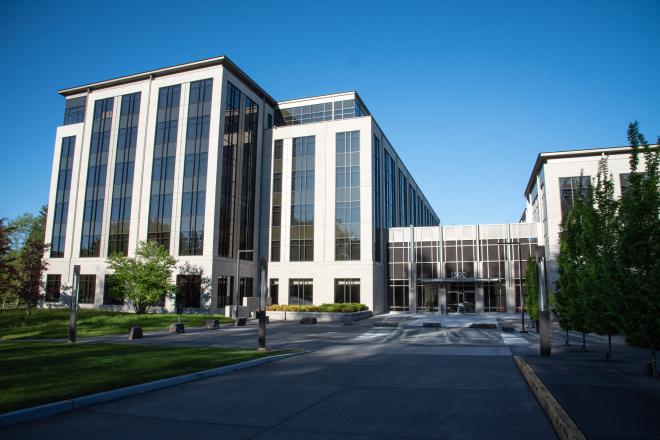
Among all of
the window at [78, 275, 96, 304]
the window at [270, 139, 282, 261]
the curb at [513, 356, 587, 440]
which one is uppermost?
the window at [270, 139, 282, 261]

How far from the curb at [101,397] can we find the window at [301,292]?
1354 inches

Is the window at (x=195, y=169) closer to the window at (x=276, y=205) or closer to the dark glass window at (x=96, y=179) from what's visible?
the window at (x=276, y=205)

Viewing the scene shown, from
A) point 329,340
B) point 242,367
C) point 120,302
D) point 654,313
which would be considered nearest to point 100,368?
point 242,367

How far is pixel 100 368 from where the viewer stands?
12.6 meters

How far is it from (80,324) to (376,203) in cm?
3151

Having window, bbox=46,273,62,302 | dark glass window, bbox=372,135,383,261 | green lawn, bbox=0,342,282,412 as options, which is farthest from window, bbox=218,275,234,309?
green lawn, bbox=0,342,282,412

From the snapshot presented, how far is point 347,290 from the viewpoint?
46844mm

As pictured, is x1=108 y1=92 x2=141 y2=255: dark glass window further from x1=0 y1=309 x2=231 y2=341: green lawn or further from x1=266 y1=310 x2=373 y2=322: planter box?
x1=266 y1=310 x2=373 y2=322: planter box

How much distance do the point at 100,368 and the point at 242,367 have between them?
13.3 ft

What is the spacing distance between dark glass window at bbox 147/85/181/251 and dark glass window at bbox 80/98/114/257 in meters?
7.13

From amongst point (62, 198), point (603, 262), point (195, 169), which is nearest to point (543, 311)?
point (603, 262)

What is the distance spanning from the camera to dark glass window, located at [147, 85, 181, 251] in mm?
45594

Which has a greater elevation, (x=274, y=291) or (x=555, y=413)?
(x=274, y=291)

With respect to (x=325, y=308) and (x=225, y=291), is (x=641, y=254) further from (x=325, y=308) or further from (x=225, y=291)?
(x=225, y=291)
